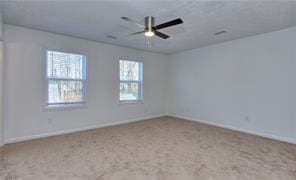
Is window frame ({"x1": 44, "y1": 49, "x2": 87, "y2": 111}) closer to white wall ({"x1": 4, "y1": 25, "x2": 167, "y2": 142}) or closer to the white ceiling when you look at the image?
white wall ({"x1": 4, "y1": 25, "x2": 167, "y2": 142})

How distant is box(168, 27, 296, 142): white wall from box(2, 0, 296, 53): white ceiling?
0.49m

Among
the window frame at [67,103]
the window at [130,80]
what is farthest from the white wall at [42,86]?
the window at [130,80]

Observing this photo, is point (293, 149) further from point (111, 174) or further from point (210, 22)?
point (111, 174)

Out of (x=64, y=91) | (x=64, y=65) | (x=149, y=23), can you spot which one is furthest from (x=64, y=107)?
(x=149, y=23)

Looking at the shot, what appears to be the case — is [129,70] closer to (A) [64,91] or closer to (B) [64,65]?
(B) [64,65]

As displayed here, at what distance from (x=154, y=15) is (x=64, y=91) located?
2961mm

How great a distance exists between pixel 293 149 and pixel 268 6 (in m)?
2.66

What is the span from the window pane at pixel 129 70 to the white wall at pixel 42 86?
0.21 metres

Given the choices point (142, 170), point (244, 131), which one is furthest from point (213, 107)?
point (142, 170)

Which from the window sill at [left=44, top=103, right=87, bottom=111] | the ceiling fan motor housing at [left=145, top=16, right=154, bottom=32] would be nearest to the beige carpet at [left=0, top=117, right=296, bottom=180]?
the window sill at [left=44, top=103, right=87, bottom=111]

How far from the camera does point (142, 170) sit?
93.8 inches

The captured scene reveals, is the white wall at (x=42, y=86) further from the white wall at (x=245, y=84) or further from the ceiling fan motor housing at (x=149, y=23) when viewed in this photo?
the ceiling fan motor housing at (x=149, y=23)

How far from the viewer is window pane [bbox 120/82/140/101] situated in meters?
5.39

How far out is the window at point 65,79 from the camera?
404 cm
